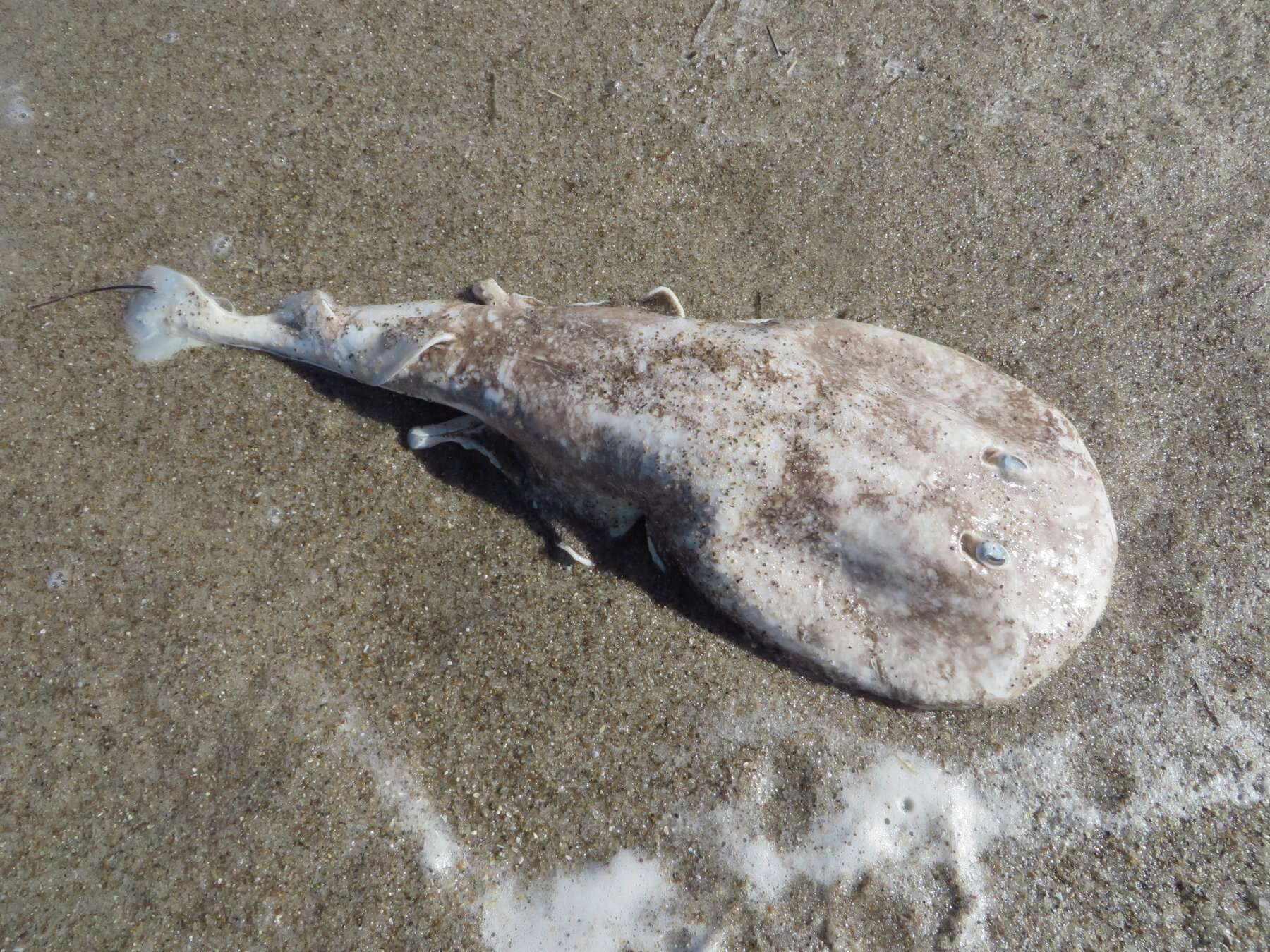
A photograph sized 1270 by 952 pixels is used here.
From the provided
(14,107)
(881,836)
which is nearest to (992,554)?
(881,836)

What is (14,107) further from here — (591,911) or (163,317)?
(591,911)

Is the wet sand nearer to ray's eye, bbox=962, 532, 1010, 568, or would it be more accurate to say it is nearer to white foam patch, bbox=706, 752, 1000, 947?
white foam patch, bbox=706, 752, 1000, 947

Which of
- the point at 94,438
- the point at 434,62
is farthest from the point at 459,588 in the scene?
the point at 434,62

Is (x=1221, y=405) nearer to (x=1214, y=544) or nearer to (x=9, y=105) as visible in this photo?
(x=1214, y=544)

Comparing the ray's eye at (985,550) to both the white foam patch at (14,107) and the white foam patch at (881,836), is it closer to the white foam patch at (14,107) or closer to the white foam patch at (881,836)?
the white foam patch at (881,836)

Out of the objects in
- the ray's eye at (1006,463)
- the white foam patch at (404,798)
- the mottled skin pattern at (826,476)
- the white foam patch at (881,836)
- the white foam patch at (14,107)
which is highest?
the ray's eye at (1006,463)

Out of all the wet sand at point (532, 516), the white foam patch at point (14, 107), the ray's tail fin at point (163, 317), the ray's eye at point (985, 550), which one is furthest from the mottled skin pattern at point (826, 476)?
the white foam patch at point (14, 107)

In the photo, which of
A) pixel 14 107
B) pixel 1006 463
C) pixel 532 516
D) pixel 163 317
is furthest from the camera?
pixel 14 107
